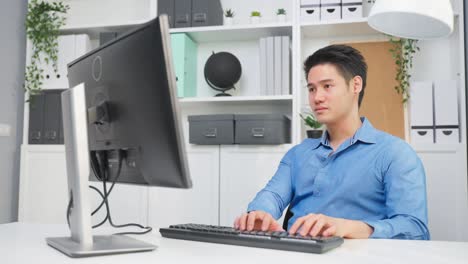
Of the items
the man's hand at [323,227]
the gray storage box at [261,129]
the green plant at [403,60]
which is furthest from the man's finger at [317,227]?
the green plant at [403,60]

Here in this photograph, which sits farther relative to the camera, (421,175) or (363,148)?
(363,148)

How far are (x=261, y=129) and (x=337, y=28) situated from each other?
2.54ft

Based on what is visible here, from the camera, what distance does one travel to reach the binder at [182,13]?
2941mm

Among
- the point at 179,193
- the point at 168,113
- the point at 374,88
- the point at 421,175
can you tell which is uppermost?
the point at 374,88

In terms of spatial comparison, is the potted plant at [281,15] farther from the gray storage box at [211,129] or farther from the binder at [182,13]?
the gray storage box at [211,129]

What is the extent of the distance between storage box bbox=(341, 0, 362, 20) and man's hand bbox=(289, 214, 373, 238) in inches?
72.0

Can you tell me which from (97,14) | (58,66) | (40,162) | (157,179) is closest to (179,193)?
(40,162)

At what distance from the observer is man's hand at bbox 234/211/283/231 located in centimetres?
129

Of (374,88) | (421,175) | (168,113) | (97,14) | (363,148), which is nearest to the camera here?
(168,113)

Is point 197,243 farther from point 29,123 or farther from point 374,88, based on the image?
point 29,123

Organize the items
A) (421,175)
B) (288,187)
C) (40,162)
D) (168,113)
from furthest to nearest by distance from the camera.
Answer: (40,162) → (288,187) → (421,175) → (168,113)

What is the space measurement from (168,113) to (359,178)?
86 cm

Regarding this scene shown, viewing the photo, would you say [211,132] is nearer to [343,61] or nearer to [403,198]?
[343,61]

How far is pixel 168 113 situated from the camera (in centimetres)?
91
